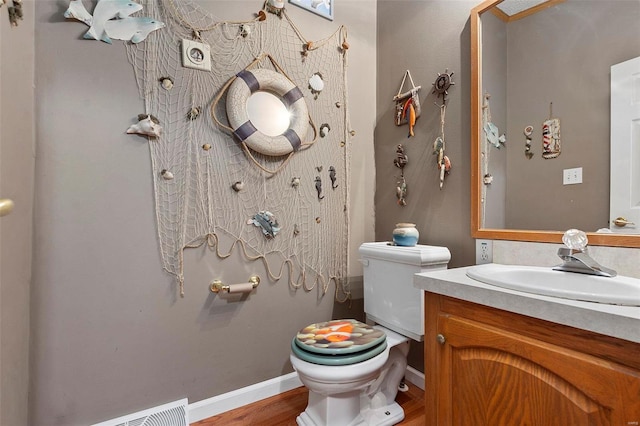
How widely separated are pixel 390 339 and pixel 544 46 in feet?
4.67

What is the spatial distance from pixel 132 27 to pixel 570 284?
191cm

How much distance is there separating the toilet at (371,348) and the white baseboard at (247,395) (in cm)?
25

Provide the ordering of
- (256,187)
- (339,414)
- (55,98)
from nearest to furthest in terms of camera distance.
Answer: (55,98) < (339,414) < (256,187)

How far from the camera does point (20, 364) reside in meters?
1.02

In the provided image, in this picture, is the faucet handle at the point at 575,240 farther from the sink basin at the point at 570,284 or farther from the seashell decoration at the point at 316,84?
the seashell decoration at the point at 316,84

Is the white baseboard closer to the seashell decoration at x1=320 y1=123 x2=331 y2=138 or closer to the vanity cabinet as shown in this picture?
the vanity cabinet

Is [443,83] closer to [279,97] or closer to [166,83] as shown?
[279,97]

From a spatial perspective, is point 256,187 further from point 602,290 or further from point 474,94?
point 602,290

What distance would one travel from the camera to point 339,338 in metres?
1.28

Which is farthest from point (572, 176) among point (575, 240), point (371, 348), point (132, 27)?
point (132, 27)

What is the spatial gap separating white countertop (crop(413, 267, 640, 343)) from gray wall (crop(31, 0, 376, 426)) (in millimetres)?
1000

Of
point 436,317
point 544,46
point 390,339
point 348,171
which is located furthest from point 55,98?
point 544,46

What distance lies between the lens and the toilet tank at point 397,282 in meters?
1.38

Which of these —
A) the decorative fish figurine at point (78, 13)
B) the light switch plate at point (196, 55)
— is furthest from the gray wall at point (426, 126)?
the decorative fish figurine at point (78, 13)
